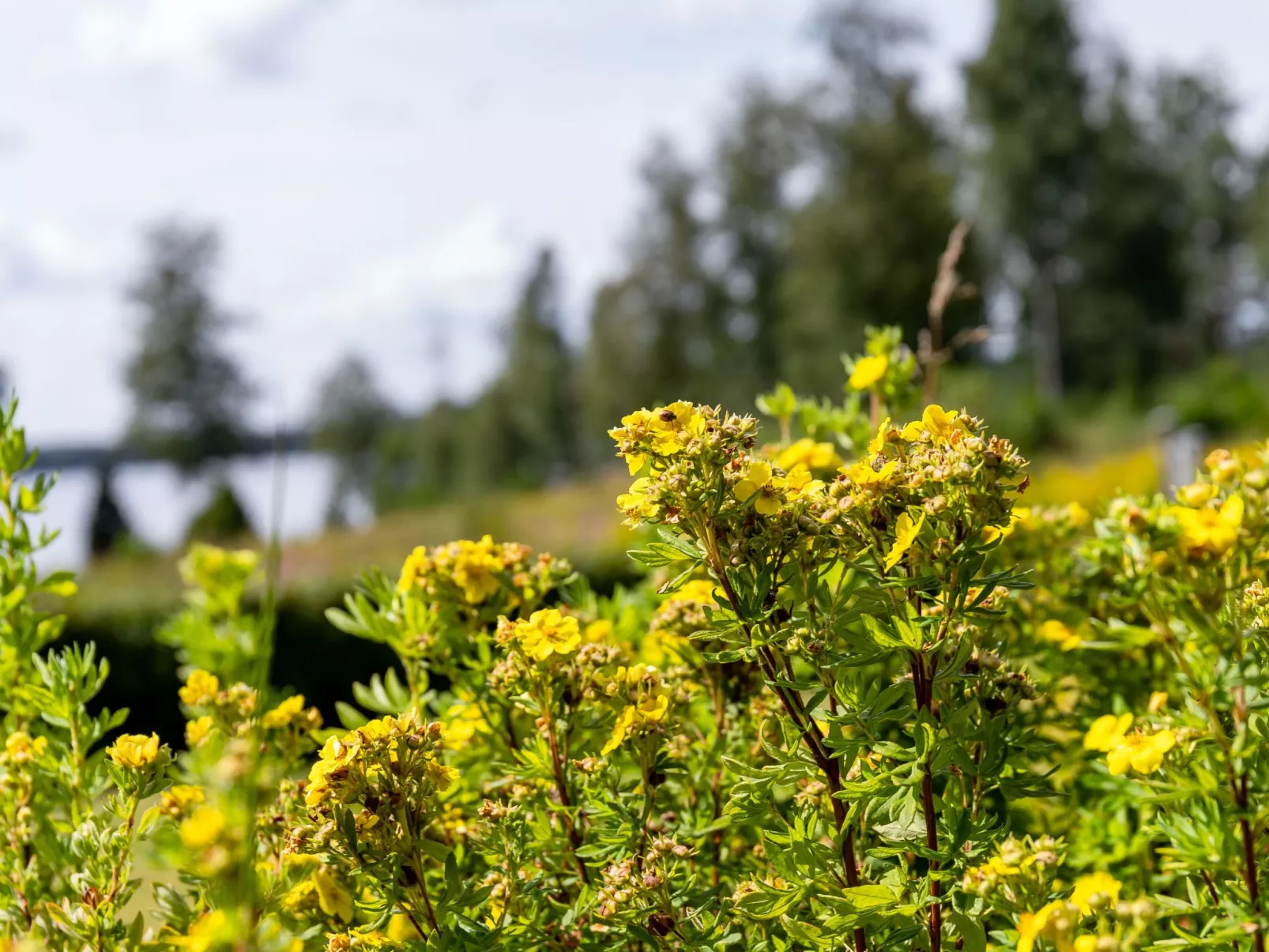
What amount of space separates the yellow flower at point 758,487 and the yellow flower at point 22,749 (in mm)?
1079

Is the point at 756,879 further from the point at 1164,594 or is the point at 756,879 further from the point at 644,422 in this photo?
the point at 1164,594

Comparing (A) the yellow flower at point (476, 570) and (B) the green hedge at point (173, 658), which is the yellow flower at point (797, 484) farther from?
(B) the green hedge at point (173, 658)

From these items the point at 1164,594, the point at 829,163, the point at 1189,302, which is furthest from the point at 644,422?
the point at 1189,302

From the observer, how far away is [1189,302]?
34.8 meters

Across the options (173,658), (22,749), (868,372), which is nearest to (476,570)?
(22,749)

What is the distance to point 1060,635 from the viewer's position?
1821 millimetres

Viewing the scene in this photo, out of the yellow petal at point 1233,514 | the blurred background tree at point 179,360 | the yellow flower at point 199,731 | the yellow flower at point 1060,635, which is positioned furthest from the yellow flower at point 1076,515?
the blurred background tree at point 179,360

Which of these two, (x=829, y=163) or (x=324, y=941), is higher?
(x=829, y=163)

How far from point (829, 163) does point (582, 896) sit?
91.0 feet

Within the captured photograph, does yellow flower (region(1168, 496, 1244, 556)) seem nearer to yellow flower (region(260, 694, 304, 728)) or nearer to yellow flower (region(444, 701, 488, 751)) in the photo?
yellow flower (region(444, 701, 488, 751))

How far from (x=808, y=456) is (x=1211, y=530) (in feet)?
2.76

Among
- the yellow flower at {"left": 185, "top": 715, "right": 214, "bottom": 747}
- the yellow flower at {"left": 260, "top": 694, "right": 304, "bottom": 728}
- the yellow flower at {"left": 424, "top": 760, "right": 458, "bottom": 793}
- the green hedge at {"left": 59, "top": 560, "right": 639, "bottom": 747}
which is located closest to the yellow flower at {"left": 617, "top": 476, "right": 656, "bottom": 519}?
the yellow flower at {"left": 424, "top": 760, "right": 458, "bottom": 793}

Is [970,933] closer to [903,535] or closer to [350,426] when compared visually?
[903,535]

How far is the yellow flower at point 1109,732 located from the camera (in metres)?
1.23
